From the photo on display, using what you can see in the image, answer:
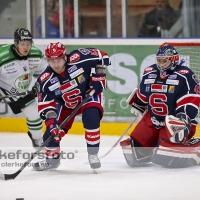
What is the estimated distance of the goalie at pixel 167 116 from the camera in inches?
235

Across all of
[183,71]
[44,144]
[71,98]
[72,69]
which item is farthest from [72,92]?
[183,71]

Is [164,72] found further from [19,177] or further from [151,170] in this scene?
[19,177]

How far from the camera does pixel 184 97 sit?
19.6ft

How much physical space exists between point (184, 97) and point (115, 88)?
7.21 ft

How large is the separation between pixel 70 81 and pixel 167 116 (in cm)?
70

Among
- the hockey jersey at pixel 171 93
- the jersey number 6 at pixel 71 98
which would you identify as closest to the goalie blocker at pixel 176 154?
the hockey jersey at pixel 171 93

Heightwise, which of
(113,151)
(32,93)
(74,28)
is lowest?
(113,151)

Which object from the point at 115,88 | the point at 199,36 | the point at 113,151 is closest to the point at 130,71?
the point at 115,88

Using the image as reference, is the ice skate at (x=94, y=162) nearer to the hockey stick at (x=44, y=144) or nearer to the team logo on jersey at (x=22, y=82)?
the hockey stick at (x=44, y=144)

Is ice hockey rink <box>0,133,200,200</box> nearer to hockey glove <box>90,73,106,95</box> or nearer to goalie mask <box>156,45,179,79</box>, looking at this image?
hockey glove <box>90,73,106,95</box>

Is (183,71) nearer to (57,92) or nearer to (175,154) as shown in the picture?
(175,154)

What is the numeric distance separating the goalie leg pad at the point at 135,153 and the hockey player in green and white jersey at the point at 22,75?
3.83 feet

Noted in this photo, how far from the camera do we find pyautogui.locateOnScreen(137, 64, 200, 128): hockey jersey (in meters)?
5.99

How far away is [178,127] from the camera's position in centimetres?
587
